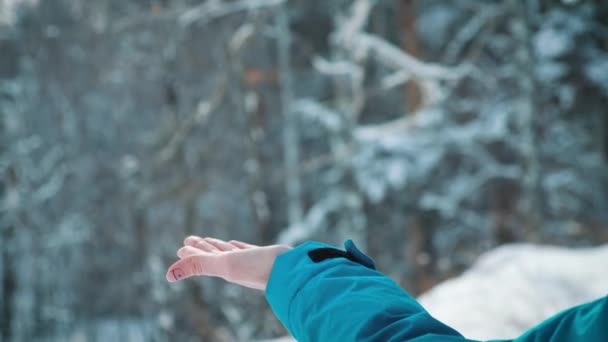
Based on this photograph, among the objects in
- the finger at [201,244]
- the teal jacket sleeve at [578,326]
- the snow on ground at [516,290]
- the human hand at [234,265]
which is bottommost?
the snow on ground at [516,290]

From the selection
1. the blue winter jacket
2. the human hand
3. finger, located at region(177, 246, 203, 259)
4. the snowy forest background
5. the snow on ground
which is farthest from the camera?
the snowy forest background

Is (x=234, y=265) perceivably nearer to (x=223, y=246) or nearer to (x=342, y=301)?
(x=223, y=246)

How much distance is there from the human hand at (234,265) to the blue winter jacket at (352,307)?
0.05 metres

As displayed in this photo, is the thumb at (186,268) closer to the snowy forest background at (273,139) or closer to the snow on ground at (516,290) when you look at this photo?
the snow on ground at (516,290)

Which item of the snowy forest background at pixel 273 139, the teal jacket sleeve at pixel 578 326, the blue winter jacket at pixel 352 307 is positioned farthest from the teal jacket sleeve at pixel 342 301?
the snowy forest background at pixel 273 139

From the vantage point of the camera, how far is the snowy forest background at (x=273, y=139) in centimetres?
Answer: 672

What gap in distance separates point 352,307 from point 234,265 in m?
0.37

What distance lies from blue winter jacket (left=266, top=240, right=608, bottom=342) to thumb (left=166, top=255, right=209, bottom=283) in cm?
19

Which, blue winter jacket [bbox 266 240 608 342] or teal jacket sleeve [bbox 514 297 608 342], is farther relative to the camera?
blue winter jacket [bbox 266 240 608 342]

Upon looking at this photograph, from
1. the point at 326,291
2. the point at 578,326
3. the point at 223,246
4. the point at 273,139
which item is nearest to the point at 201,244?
the point at 223,246

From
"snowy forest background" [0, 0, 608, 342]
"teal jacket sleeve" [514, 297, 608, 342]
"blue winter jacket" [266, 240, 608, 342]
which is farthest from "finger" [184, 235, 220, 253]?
"snowy forest background" [0, 0, 608, 342]

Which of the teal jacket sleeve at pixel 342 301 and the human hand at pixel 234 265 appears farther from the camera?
the human hand at pixel 234 265

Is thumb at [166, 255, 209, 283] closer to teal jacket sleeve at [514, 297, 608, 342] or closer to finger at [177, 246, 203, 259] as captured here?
finger at [177, 246, 203, 259]

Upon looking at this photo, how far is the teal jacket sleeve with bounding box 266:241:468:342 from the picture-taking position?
99cm
